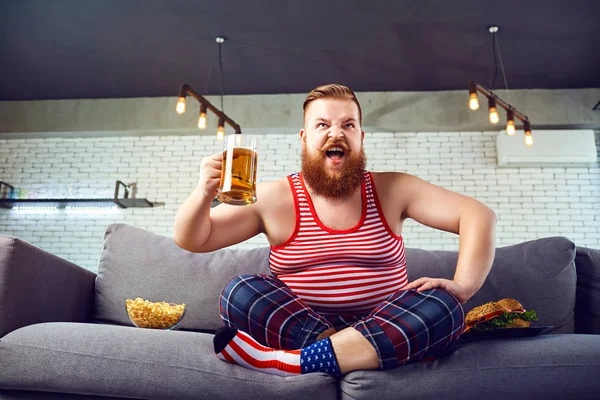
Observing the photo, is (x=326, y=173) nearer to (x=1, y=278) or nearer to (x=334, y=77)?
(x=1, y=278)

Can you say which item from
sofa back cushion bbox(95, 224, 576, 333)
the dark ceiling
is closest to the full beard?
sofa back cushion bbox(95, 224, 576, 333)

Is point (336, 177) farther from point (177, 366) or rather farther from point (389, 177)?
point (177, 366)

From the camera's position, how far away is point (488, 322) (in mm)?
1682

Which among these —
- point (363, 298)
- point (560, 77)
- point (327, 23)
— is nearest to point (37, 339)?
point (363, 298)

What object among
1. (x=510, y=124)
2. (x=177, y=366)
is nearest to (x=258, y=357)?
(x=177, y=366)

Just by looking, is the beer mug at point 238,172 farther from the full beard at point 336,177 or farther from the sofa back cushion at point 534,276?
the sofa back cushion at point 534,276

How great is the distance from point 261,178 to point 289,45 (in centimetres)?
160

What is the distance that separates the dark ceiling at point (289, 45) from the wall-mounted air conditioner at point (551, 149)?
1.83 ft

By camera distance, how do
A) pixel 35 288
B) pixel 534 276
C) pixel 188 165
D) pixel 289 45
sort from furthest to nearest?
pixel 188 165 < pixel 289 45 < pixel 534 276 < pixel 35 288

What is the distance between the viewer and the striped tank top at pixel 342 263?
1.68m

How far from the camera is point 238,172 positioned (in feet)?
4.77

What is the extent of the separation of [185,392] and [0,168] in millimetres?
6440

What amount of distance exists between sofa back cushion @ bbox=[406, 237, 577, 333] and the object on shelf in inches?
179

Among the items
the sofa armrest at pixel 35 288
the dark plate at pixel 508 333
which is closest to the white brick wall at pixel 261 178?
the sofa armrest at pixel 35 288
